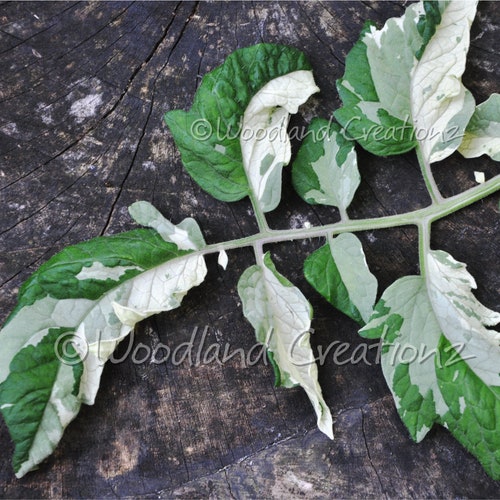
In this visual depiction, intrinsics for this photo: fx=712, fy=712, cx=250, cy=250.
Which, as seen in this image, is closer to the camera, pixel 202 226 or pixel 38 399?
pixel 38 399

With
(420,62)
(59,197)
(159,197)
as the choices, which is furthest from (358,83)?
(59,197)

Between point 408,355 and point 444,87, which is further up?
point 444,87

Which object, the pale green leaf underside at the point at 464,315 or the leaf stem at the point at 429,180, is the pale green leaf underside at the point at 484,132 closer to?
the leaf stem at the point at 429,180

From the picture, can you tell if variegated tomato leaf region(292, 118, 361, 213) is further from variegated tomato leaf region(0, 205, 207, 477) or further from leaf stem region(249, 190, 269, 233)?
variegated tomato leaf region(0, 205, 207, 477)

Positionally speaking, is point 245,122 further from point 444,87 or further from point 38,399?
point 38,399

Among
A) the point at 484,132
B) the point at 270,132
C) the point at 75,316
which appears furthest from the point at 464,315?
the point at 75,316
